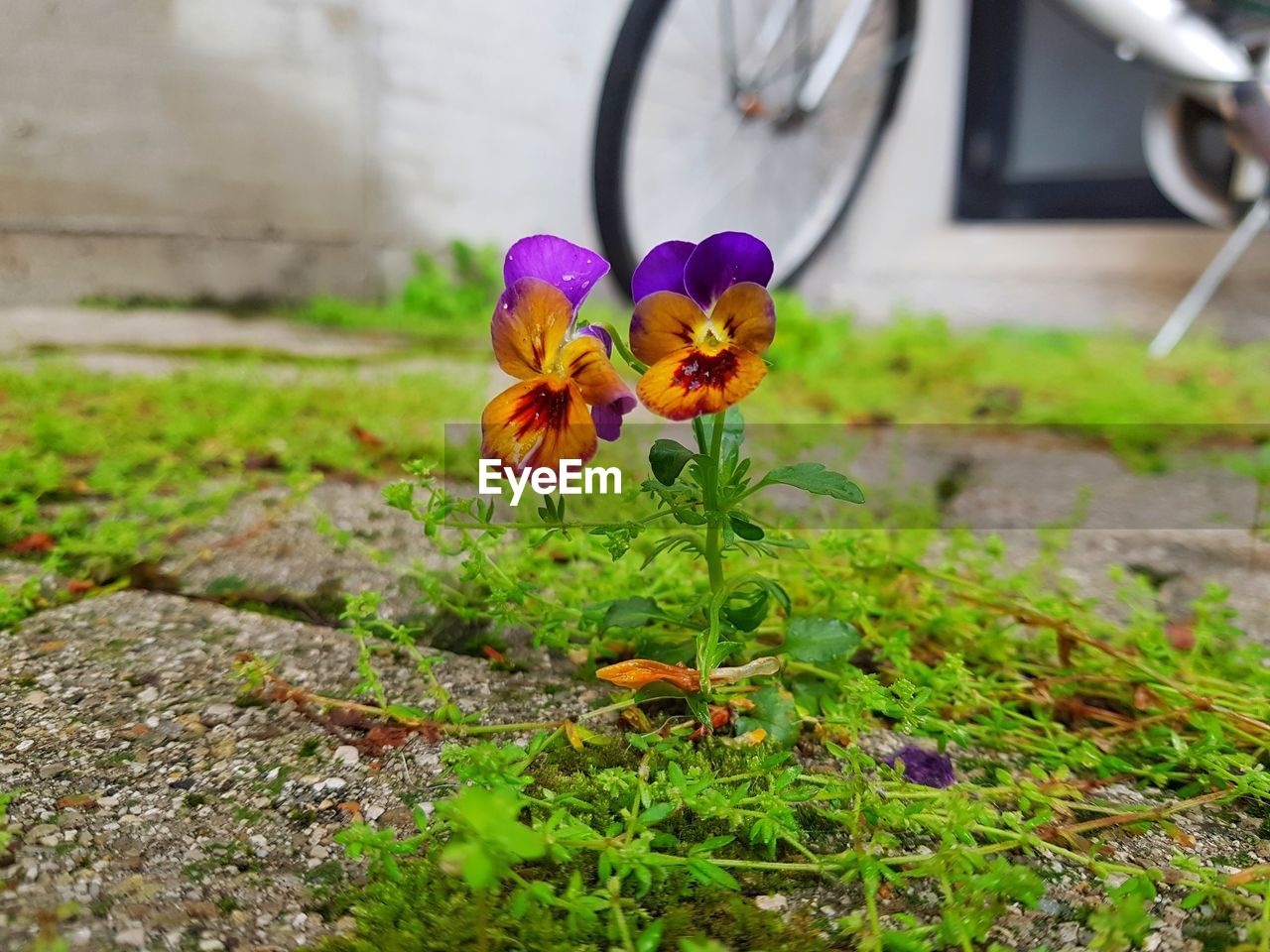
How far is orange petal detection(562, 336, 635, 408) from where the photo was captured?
1.81 feet

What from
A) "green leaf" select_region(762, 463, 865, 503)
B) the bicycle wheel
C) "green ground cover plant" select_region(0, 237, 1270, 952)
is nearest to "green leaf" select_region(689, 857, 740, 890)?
"green ground cover plant" select_region(0, 237, 1270, 952)

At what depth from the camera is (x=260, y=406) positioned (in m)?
1.52

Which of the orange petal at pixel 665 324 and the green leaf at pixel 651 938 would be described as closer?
the green leaf at pixel 651 938

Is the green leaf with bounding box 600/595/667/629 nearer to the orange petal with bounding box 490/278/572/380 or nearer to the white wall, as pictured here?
the orange petal with bounding box 490/278/572/380

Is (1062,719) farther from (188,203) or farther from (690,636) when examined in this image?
(188,203)

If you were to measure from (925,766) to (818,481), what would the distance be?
230 mm

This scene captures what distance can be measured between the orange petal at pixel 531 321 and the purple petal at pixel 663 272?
0.05 metres

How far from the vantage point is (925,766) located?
0.64 meters

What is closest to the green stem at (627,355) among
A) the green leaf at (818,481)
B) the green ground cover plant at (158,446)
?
the green leaf at (818,481)

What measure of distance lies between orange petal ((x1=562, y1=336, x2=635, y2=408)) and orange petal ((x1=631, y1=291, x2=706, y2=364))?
0.08 ft

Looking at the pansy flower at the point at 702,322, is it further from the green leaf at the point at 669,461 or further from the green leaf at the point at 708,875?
the green leaf at the point at 708,875

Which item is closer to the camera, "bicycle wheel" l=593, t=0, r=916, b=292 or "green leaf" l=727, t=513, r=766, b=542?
"green leaf" l=727, t=513, r=766, b=542

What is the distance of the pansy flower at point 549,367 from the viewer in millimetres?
562

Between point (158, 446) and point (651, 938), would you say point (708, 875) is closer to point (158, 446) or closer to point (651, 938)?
point (651, 938)
